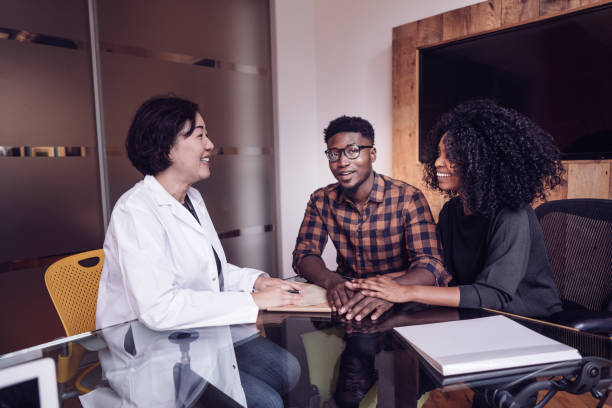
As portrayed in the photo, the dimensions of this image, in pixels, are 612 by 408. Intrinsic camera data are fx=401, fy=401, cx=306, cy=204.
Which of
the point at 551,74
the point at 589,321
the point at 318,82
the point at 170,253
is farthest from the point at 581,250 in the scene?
the point at 318,82

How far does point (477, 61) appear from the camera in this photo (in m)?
2.51

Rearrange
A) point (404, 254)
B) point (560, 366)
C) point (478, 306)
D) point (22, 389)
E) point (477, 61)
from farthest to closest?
point (477, 61)
point (404, 254)
point (478, 306)
point (560, 366)
point (22, 389)

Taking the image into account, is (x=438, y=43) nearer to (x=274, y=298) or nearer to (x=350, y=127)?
(x=350, y=127)

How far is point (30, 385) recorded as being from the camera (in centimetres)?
52

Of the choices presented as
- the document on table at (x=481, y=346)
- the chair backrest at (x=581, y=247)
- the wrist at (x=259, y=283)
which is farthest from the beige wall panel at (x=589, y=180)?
the wrist at (x=259, y=283)

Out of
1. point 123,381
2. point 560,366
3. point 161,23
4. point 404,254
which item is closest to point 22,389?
point 123,381

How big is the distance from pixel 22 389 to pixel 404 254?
5.38ft

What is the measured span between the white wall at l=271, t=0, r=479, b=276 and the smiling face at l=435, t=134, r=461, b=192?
156 cm

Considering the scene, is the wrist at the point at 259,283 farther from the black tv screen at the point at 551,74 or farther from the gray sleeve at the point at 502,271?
the black tv screen at the point at 551,74

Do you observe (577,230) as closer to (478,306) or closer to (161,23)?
(478,306)

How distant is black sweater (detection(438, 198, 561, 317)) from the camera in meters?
1.32

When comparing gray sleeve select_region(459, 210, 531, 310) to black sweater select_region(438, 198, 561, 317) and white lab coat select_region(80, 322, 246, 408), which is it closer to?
black sweater select_region(438, 198, 561, 317)

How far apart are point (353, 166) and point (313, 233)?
40cm

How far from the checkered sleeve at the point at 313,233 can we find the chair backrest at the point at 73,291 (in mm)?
883
